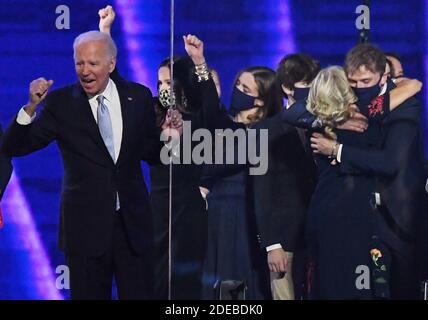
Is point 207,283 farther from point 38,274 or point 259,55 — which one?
point 259,55

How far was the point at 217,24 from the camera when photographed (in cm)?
444

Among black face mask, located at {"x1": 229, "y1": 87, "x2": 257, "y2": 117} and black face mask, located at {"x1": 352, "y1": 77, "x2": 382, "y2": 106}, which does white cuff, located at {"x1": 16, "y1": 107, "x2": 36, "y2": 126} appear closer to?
black face mask, located at {"x1": 229, "y1": 87, "x2": 257, "y2": 117}

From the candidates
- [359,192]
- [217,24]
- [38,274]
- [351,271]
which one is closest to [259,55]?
[217,24]

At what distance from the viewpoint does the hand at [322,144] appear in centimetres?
445

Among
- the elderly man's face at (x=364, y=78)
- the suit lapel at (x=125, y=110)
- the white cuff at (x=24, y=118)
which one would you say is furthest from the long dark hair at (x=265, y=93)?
the white cuff at (x=24, y=118)

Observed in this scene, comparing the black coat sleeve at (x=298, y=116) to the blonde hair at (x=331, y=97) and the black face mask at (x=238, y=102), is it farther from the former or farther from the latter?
the black face mask at (x=238, y=102)

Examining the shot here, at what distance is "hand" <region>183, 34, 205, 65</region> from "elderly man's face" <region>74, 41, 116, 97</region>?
371mm

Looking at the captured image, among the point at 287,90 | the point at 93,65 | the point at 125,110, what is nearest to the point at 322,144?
the point at 287,90

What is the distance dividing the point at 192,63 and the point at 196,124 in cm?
31

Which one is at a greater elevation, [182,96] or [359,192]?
[182,96]

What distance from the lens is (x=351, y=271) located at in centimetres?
441

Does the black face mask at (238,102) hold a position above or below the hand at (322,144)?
above

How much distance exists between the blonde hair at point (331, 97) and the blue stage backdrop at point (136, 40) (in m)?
0.07
